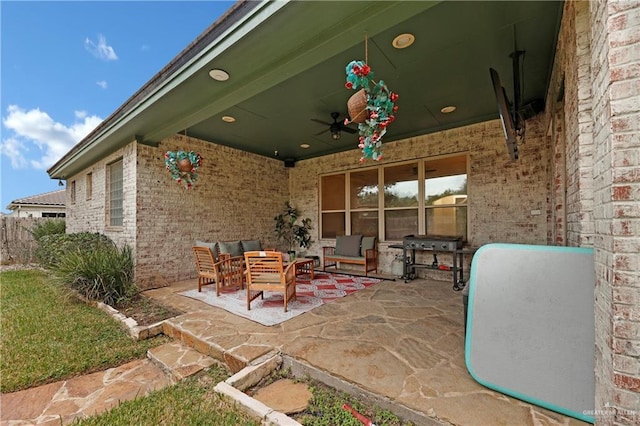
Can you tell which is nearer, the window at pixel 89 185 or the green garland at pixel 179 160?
the green garland at pixel 179 160

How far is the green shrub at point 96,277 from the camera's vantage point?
4066 mm

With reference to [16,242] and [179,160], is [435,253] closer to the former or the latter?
[179,160]

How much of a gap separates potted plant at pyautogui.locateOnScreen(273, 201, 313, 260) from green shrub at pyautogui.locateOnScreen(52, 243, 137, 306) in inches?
151

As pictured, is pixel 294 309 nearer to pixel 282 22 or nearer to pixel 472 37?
pixel 282 22

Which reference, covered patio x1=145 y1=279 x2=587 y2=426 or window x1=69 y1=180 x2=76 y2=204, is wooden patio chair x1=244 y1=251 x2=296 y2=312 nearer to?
covered patio x1=145 y1=279 x2=587 y2=426

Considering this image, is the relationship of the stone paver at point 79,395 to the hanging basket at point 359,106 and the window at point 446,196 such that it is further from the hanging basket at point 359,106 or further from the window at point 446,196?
the window at point 446,196

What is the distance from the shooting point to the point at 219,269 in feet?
14.2

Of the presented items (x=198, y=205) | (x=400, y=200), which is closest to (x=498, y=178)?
(x=400, y=200)

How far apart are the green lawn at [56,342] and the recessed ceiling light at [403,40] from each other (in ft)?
13.5

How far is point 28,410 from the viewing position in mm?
1901

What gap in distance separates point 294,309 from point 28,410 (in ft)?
7.87

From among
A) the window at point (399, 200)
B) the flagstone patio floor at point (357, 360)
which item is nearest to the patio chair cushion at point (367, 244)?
the window at point (399, 200)

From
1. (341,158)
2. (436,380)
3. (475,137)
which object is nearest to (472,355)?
(436,380)

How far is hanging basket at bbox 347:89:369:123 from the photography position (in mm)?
2365
